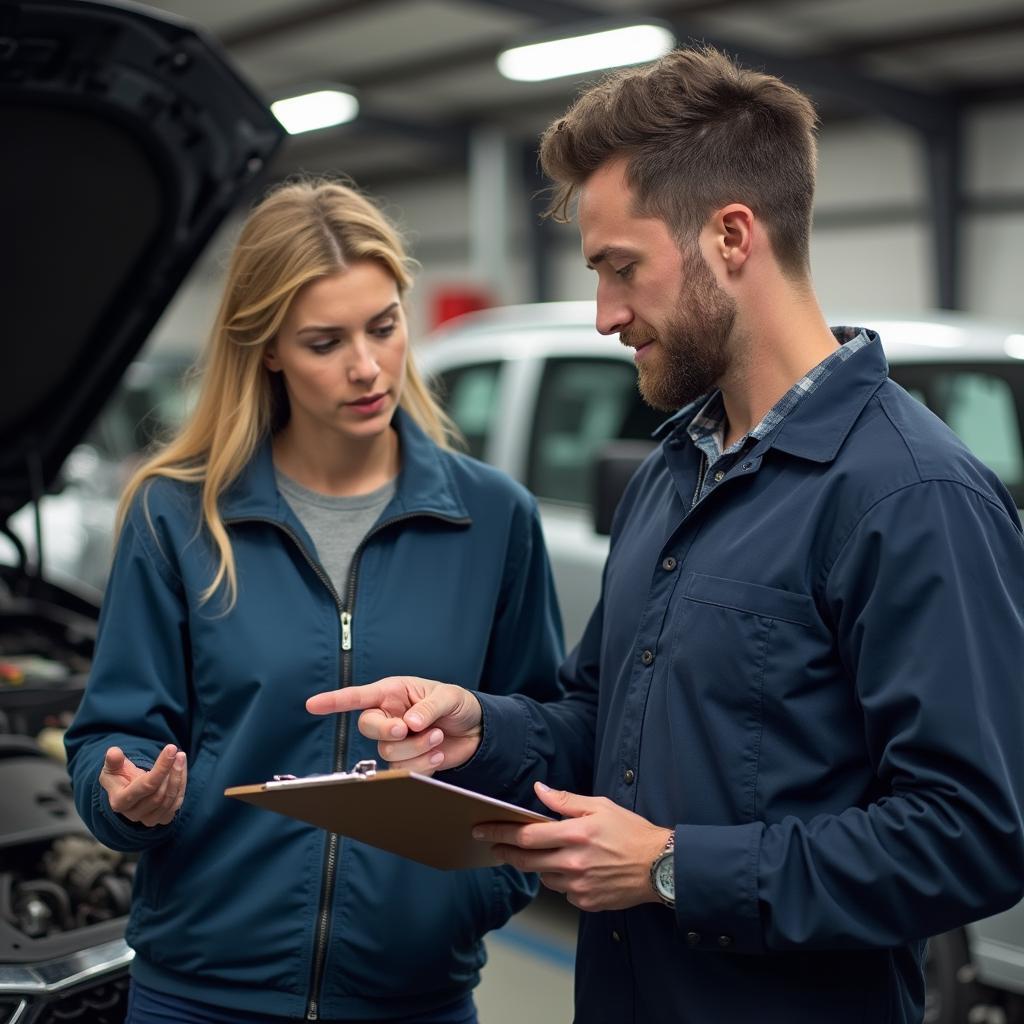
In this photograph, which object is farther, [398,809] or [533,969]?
[533,969]

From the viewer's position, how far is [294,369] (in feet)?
6.61

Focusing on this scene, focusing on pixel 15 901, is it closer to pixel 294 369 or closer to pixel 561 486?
pixel 294 369

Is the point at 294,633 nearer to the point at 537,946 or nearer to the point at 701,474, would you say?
the point at 701,474

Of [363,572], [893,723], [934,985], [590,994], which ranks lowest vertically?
[934,985]

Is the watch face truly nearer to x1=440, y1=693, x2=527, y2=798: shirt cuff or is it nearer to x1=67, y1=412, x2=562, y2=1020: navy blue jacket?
x1=440, y1=693, x2=527, y2=798: shirt cuff

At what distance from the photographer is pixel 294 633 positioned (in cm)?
186

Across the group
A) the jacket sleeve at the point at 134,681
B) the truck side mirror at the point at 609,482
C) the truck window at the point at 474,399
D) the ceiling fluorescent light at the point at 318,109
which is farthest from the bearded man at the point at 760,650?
the ceiling fluorescent light at the point at 318,109

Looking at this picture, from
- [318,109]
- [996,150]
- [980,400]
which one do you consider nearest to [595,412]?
[980,400]

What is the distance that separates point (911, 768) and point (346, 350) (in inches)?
40.2

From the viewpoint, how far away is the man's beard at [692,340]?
5.11 ft

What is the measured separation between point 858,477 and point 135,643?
0.98 m

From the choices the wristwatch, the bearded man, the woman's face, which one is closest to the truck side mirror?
the woman's face

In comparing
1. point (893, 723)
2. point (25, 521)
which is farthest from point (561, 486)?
point (25, 521)

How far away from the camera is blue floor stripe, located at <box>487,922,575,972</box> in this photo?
3951 mm
